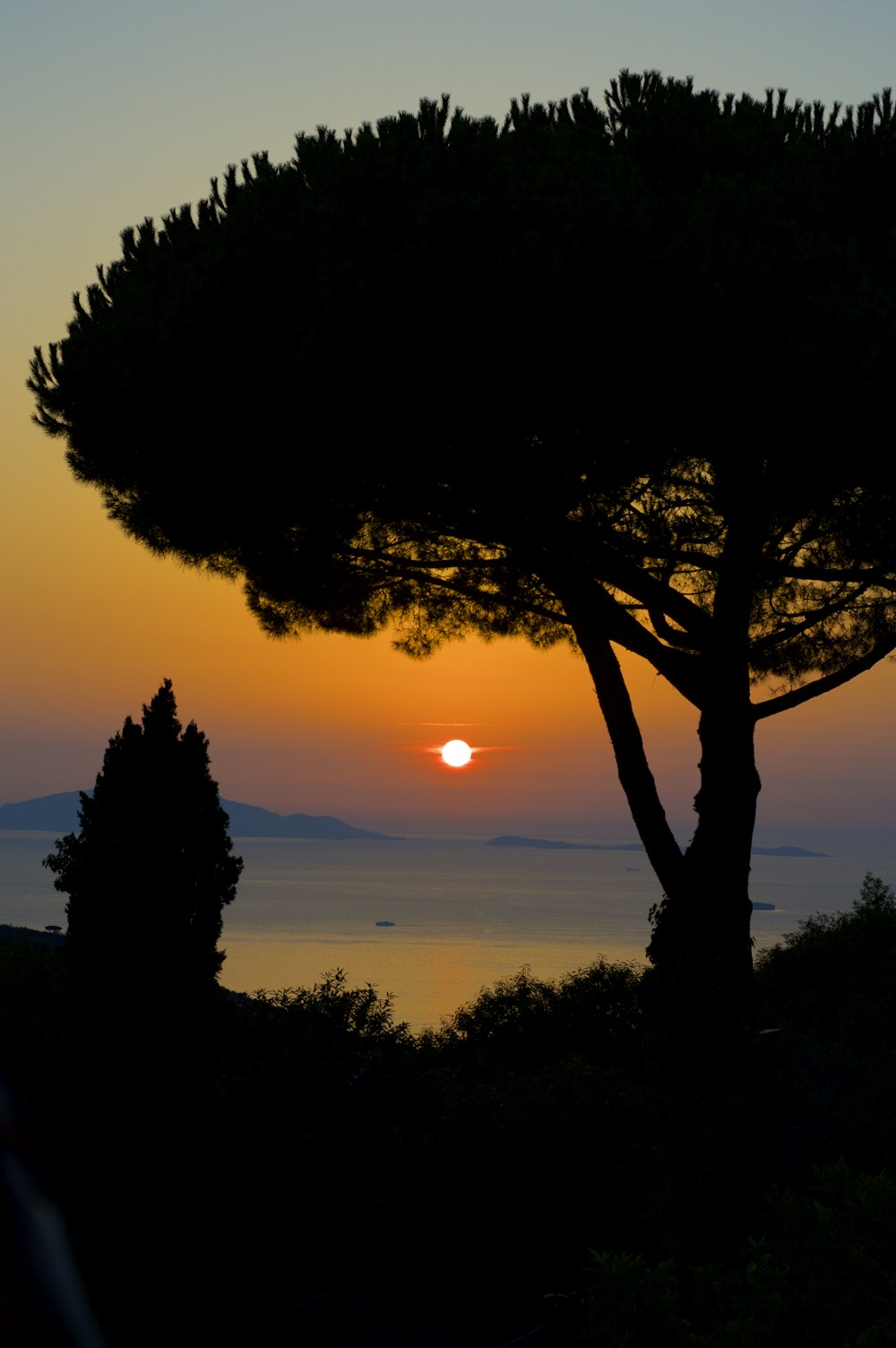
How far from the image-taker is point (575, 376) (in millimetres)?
10008

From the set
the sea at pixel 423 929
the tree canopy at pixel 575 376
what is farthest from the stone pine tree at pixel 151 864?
the sea at pixel 423 929

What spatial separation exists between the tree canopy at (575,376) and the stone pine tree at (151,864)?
7.94 ft

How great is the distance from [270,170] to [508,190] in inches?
95.7

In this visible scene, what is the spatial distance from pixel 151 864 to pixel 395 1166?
142 inches

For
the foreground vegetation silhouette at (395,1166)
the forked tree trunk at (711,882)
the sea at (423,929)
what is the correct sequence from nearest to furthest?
1. the foreground vegetation silhouette at (395,1166)
2. the forked tree trunk at (711,882)
3. the sea at (423,929)

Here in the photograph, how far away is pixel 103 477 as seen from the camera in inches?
488

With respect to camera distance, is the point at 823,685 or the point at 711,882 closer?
the point at 711,882

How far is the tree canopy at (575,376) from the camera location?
978 cm

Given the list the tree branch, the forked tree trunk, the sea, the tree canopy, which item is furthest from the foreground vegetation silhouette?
the sea

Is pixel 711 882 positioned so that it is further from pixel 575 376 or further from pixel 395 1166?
pixel 575 376

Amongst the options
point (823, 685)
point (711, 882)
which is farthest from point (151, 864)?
point (823, 685)

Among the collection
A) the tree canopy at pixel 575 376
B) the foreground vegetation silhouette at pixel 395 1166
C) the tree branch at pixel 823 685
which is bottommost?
the foreground vegetation silhouette at pixel 395 1166

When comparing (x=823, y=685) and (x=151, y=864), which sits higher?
(x=823, y=685)

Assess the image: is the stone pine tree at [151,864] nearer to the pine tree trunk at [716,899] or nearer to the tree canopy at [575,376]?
the tree canopy at [575,376]
